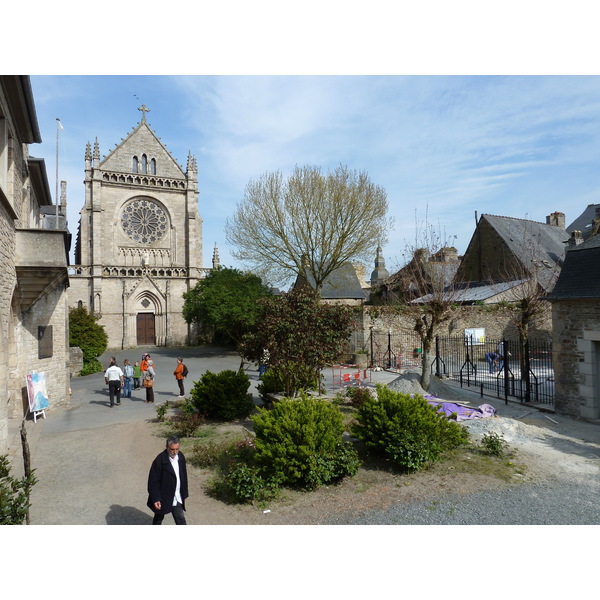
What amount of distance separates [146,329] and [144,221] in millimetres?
9257

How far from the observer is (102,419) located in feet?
35.9

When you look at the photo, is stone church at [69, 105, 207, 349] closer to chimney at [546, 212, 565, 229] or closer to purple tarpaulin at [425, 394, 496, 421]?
purple tarpaulin at [425, 394, 496, 421]

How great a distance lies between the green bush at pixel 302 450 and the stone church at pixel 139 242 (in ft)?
93.5

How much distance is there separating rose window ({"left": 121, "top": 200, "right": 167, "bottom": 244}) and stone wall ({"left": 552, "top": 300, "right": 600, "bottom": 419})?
3136 centimetres

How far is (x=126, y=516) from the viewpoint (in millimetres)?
5449

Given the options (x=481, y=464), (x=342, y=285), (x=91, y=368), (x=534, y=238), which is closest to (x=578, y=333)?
(x=481, y=464)

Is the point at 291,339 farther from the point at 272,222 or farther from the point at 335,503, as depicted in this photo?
the point at 272,222

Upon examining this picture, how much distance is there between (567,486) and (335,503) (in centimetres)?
359

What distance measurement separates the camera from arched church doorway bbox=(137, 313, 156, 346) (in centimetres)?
3325

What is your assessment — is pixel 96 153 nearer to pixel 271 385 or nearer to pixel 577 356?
pixel 271 385

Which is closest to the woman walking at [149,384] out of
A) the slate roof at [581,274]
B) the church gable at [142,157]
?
the slate roof at [581,274]

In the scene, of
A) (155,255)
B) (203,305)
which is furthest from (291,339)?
(155,255)

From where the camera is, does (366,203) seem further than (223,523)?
Yes

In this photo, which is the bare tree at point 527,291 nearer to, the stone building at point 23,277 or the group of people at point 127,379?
the group of people at point 127,379
